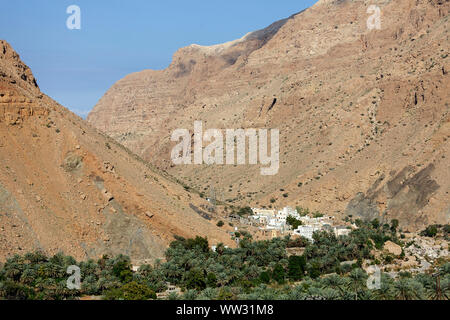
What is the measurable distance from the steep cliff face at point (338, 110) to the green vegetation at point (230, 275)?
1880cm

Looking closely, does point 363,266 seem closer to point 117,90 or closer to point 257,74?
point 257,74

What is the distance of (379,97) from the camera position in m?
85.6

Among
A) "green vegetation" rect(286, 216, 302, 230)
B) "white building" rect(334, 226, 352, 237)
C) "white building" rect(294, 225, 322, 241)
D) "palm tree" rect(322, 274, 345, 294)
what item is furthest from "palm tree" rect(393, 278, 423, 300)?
"green vegetation" rect(286, 216, 302, 230)

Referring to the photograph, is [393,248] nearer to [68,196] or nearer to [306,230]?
[306,230]

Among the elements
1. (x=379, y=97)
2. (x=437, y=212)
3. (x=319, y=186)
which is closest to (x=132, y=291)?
(x=437, y=212)

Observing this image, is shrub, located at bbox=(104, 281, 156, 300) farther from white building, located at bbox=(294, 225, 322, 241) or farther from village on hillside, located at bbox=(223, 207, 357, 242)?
white building, located at bbox=(294, 225, 322, 241)

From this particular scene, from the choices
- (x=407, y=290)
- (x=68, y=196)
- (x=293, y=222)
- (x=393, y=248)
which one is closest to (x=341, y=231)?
(x=293, y=222)

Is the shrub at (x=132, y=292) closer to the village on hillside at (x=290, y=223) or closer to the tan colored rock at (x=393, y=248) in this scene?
the village on hillside at (x=290, y=223)

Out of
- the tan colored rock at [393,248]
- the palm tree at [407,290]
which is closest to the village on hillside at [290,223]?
the tan colored rock at [393,248]

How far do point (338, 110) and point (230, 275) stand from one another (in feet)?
171

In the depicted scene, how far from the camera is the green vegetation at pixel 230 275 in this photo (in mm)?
32344

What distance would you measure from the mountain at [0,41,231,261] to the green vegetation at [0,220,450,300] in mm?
1492

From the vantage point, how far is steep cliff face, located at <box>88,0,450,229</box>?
229 feet

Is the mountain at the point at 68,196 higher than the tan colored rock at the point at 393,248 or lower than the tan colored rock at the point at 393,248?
higher
